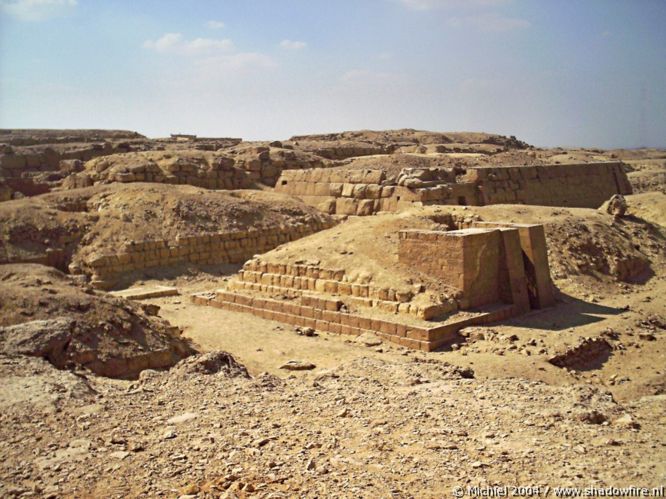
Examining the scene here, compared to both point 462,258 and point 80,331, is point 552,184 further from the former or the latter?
point 80,331

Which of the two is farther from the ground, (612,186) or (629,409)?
(612,186)

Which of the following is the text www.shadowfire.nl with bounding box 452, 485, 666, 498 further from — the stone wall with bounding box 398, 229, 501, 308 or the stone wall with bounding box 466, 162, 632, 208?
the stone wall with bounding box 466, 162, 632, 208

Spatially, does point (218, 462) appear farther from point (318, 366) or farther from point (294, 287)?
point (294, 287)

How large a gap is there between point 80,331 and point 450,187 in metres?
13.1

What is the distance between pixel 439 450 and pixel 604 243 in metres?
12.7

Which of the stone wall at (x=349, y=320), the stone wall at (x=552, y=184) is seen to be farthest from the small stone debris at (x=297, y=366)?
the stone wall at (x=552, y=184)

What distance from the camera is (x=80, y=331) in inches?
372

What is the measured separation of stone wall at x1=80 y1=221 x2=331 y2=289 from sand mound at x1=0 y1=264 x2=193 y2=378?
6.56m

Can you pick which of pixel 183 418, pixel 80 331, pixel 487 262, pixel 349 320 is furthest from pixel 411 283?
pixel 183 418

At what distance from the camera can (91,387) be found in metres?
7.67

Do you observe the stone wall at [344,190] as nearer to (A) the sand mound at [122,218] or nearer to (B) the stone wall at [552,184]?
(A) the sand mound at [122,218]

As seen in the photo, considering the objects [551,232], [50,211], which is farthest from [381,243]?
[50,211]

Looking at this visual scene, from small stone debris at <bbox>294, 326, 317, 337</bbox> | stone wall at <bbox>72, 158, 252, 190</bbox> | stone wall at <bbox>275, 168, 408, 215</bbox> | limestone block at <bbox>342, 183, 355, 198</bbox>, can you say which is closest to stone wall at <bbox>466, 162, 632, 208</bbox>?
stone wall at <bbox>275, 168, 408, 215</bbox>

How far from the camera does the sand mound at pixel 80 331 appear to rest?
8.48 meters
